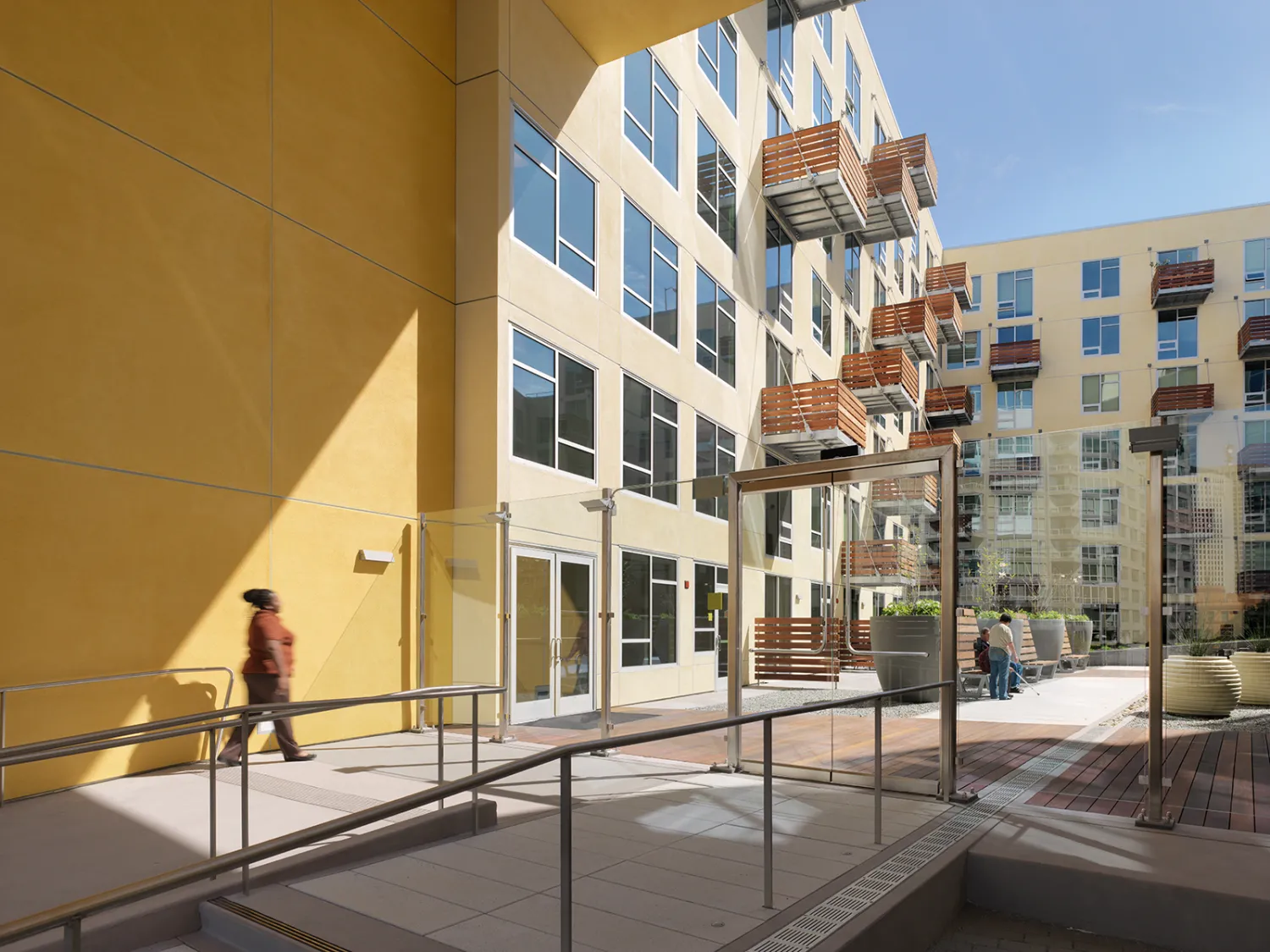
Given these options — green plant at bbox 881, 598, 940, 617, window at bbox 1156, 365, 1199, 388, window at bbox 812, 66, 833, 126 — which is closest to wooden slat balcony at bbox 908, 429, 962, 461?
window at bbox 1156, 365, 1199, 388

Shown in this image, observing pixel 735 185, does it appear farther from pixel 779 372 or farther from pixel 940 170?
pixel 940 170

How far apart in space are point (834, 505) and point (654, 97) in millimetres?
11109

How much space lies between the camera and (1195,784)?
22.4 feet

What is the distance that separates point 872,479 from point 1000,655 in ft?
5.79

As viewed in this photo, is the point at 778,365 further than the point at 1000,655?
Yes

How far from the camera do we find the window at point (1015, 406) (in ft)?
137

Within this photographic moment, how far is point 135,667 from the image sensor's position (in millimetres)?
8133

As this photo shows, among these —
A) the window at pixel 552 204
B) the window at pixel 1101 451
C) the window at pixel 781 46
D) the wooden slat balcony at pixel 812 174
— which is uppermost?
the window at pixel 781 46

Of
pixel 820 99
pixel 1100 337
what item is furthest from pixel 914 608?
pixel 1100 337

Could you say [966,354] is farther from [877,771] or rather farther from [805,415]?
[877,771]

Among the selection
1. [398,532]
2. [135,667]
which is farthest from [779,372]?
[135,667]

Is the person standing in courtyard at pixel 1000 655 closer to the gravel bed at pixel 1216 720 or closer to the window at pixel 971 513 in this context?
the window at pixel 971 513

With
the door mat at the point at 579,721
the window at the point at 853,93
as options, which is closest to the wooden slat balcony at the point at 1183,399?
the window at the point at 853,93

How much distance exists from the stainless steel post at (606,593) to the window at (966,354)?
37809mm
